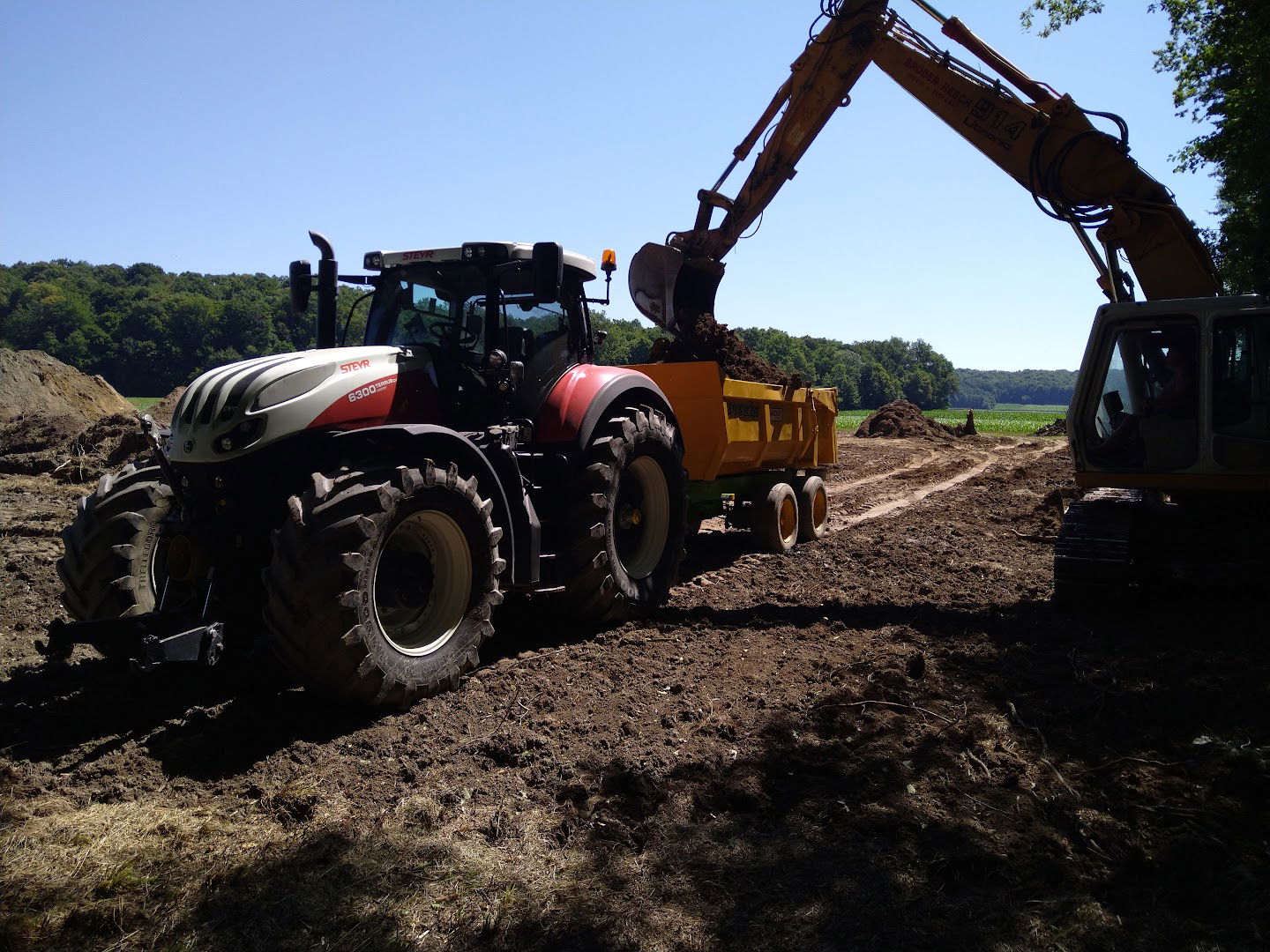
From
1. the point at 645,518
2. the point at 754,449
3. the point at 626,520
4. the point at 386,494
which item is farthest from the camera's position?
the point at 754,449

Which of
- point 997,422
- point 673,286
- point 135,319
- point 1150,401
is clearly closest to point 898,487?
point 673,286

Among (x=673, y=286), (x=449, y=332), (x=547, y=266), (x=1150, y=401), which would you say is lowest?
(x=1150, y=401)

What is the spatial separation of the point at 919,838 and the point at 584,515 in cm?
321

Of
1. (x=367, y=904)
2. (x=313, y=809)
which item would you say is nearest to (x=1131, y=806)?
(x=367, y=904)

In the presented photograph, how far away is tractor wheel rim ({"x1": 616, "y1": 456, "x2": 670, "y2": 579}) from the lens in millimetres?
7148

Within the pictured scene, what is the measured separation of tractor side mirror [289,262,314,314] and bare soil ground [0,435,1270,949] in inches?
100

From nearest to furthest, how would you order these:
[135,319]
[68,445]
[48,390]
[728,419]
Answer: [728,419], [68,445], [48,390], [135,319]

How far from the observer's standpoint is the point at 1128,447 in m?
6.80

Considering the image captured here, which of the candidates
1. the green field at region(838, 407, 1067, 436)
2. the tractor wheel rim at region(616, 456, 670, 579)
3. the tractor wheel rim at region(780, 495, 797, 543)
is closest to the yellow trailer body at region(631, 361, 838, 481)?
the tractor wheel rim at region(780, 495, 797, 543)

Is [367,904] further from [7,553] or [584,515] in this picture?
[7,553]

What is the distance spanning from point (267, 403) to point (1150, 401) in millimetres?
6046

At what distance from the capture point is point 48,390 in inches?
808

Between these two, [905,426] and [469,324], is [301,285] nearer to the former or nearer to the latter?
[469,324]

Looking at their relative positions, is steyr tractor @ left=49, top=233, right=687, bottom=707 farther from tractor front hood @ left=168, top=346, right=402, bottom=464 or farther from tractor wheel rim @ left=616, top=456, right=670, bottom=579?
tractor wheel rim @ left=616, top=456, right=670, bottom=579
